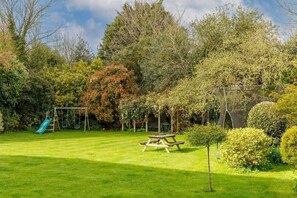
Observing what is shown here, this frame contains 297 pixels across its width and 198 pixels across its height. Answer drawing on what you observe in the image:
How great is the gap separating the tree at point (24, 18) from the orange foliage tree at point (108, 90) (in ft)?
19.3

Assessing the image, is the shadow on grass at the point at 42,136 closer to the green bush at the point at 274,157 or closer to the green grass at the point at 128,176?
the green grass at the point at 128,176

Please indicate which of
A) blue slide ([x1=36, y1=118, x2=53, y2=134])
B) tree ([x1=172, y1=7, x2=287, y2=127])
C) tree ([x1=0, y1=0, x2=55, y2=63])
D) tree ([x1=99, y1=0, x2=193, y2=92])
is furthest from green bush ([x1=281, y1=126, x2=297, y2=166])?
tree ([x1=0, y1=0, x2=55, y2=63])

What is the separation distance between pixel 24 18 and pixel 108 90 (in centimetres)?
1009

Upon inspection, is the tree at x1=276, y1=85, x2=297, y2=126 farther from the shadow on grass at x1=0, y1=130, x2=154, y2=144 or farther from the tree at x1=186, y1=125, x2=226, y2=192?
the shadow on grass at x1=0, y1=130, x2=154, y2=144

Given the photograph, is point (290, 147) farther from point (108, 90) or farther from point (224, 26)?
point (108, 90)

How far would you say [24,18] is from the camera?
87.1 ft

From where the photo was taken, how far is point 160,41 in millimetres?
20625

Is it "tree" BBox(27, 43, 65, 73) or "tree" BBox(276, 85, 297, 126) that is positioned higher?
"tree" BBox(27, 43, 65, 73)

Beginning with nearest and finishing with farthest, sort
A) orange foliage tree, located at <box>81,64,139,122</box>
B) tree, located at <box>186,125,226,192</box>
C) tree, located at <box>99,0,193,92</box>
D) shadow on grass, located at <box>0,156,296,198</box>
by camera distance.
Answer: shadow on grass, located at <box>0,156,296,198</box> → tree, located at <box>186,125,226,192</box> → tree, located at <box>99,0,193,92</box> → orange foliage tree, located at <box>81,64,139,122</box>

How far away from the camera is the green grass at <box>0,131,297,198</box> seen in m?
6.71

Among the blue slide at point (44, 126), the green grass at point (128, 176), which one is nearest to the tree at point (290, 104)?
the green grass at point (128, 176)

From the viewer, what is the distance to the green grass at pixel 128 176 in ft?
22.0

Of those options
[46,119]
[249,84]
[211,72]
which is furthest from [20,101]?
[249,84]

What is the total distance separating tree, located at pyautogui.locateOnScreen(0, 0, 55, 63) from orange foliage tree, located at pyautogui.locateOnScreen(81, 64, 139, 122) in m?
5.88
